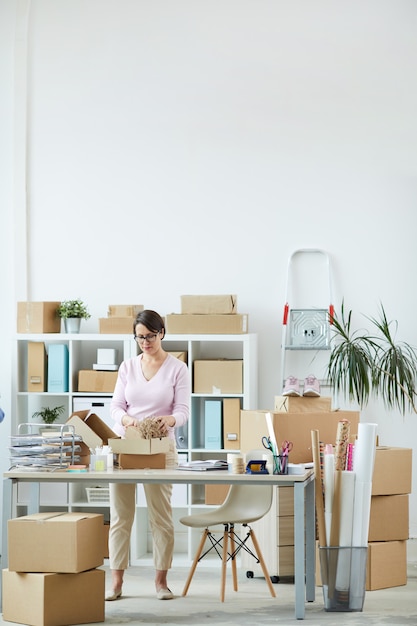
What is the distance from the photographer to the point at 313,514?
558 centimetres

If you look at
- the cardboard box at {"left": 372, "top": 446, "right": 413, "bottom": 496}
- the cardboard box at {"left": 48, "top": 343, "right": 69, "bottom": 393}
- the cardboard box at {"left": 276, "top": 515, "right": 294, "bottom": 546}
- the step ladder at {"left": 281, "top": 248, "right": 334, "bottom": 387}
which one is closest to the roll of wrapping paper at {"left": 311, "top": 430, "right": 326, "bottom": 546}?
the cardboard box at {"left": 372, "top": 446, "right": 413, "bottom": 496}

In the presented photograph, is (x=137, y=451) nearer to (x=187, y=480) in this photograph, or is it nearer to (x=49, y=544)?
(x=187, y=480)

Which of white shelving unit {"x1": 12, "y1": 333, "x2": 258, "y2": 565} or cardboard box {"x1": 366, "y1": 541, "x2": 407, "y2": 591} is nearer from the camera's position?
cardboard box {"x1": 366, "y1": 541, "x2": 407, "y2": 591}

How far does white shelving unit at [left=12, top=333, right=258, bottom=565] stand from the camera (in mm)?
6906

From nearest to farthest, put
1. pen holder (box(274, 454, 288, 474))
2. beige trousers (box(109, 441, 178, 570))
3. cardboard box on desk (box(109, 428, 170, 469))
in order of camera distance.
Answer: pen holder (box(274, 454, 288, 474)) → cardboard box on desk (box(109, 428, 170, 469)) → beige trousers (box(109, 441, 178, 570))

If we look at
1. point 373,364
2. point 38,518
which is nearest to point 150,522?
point 38,518

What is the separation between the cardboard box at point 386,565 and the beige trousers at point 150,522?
3.94 ft

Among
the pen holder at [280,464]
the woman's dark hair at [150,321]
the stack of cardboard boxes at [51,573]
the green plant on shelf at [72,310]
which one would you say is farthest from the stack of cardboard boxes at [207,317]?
the stack of cardboard boxes at [51,573]

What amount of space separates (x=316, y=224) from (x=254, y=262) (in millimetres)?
517

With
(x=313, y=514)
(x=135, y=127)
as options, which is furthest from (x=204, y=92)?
(x=313, y=514)

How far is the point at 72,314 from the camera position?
715cm

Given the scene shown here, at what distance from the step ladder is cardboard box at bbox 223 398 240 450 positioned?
0.49m

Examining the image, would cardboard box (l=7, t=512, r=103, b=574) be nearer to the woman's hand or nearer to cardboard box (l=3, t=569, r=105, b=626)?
cardboard box (l=3, t=569, r=105, b=626)

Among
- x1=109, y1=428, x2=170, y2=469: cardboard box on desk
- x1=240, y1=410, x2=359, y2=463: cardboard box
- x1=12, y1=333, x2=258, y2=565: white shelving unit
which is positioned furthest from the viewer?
x1=12, y1=333, x2=258, y2=565: white shelving unit
